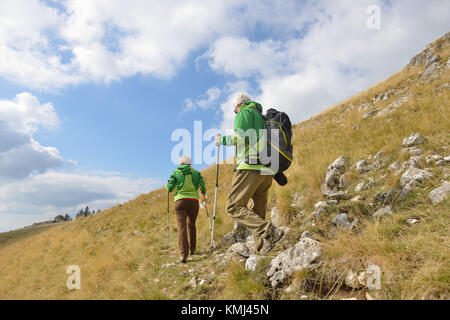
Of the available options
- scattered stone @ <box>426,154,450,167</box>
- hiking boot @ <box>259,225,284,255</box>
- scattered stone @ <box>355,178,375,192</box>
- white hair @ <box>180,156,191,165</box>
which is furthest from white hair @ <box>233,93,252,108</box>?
scattered stone @ <box>426,154,450,167</box>

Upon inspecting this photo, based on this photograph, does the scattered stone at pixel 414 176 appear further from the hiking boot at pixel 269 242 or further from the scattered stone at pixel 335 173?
the hiking boot at pixel 269 242

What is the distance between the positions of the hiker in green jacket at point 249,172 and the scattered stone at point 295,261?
2.41 ft

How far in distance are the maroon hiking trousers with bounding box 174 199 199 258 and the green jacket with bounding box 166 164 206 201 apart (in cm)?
17

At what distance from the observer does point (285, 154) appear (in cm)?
389

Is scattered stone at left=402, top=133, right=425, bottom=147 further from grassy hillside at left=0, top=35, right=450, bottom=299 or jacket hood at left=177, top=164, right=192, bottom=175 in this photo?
jacket hood at left=177, top=164, right=192, bottom=175

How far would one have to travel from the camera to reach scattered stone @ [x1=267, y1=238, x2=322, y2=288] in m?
2.92

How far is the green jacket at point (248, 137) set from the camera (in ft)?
12.9

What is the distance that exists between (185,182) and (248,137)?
307 centimetres

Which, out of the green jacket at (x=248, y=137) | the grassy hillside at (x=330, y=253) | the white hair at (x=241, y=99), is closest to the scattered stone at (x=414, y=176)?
the grassy hillside at (x=330, y=253)

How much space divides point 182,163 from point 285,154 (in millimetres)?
3690

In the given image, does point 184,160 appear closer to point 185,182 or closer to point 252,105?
point 185,182

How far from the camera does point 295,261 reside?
9.91ft

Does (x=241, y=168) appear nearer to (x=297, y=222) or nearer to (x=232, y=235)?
(x=297, y=222)

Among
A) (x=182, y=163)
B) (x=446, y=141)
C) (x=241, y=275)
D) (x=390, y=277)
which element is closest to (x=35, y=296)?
(x=182, y=163)
